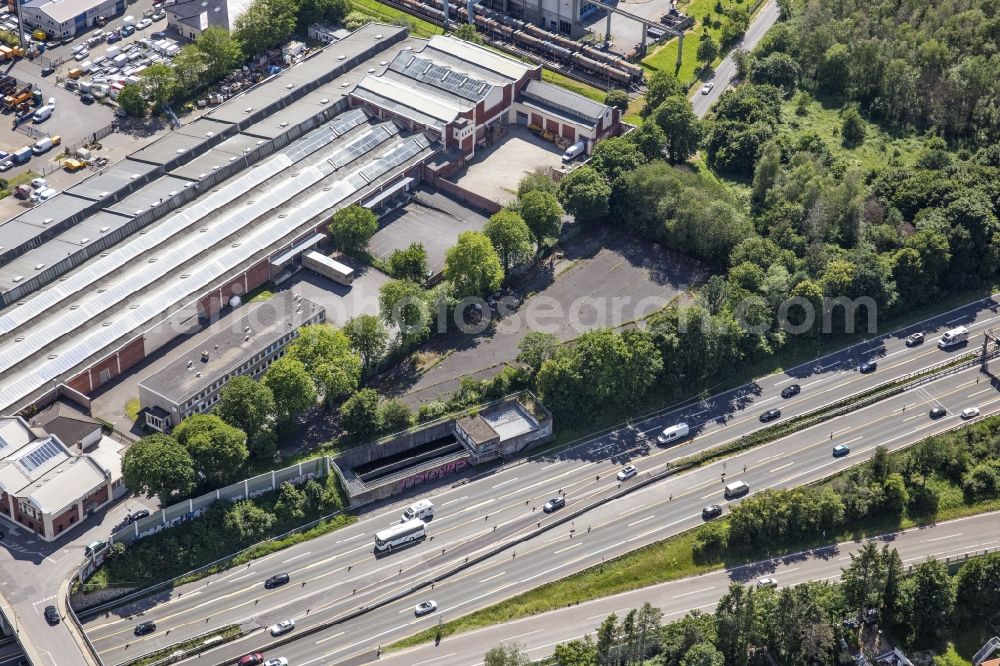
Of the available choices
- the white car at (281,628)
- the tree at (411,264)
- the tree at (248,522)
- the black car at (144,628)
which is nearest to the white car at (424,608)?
the white car at (281,628)

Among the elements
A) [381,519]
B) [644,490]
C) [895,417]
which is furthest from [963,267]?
[381,519]

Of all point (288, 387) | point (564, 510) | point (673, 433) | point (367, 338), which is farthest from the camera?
point (367, 338)

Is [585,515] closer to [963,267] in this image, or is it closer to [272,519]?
[272,519]

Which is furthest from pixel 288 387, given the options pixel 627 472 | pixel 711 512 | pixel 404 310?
pixel 711 512

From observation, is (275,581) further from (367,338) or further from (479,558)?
(367,338)

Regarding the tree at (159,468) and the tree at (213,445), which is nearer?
the tree at (159,468)

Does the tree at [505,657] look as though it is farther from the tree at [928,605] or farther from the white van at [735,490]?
the tree at [928,605]

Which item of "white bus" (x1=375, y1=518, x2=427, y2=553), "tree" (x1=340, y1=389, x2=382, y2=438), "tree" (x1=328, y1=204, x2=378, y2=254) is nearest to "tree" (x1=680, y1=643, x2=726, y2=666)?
"white bus" (x1=375, y1=518, x2=427, y2=553)
